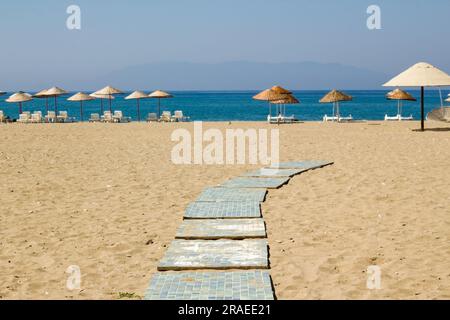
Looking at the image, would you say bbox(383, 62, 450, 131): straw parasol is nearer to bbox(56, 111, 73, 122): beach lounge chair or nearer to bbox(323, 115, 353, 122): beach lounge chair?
bbox(323, 115, 353, 122): beach lounge chair

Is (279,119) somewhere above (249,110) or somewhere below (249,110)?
below

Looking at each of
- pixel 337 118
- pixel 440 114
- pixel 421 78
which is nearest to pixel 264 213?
pixel 421 78

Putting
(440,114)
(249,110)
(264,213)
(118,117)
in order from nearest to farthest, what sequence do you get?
(264,213) < (440,114) < (118,117) < (249,110)

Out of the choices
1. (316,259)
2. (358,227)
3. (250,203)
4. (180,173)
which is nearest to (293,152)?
(180,173)

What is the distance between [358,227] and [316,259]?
4.21 ft

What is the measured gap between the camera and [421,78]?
59.7 ft

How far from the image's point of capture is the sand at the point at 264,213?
447 cm

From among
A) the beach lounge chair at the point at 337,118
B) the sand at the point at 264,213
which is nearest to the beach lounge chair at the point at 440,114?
the beach lounge chair at the point at 337,118

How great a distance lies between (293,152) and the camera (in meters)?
13.5

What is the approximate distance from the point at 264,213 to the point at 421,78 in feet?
43.9

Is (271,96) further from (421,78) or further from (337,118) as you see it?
(421,78)

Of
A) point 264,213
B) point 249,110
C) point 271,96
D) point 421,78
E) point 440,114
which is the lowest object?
point 264,213

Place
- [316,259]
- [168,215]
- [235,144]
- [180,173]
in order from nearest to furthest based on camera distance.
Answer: [316,259] → [168,215] → [180,173] → [235,144]
